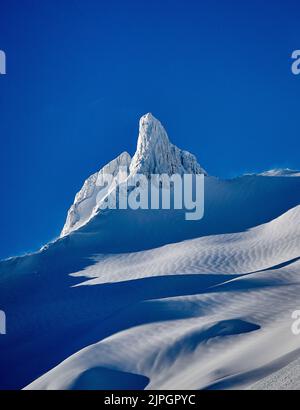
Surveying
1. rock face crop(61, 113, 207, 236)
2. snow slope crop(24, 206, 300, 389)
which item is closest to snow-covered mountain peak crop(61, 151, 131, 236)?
rock face crop(61, 113, 207, 236)

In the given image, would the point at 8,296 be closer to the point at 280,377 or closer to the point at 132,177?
the point at 132,177

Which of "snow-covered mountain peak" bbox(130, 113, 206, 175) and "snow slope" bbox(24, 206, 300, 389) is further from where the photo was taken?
"snow-covered mountain peak" bbox(130, 113, 206, 175)

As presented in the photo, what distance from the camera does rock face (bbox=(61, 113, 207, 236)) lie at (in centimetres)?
5931

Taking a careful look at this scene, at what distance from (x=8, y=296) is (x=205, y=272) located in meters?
13.5

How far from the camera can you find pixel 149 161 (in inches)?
2331

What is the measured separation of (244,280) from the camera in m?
28.4

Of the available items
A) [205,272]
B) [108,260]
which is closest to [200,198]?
[108,260]

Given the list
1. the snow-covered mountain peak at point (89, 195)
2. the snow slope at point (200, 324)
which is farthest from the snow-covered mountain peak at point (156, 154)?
the snow slope at point (200, 324)

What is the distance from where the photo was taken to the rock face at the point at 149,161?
59312 millimetres

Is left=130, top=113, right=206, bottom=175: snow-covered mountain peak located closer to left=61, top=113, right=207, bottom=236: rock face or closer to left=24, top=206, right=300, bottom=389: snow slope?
left=61, top=113, right=207, bottom=236: rock face

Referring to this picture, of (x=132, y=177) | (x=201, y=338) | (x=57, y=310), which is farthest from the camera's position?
(x=132, y=177)

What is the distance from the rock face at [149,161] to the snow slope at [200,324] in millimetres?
20748

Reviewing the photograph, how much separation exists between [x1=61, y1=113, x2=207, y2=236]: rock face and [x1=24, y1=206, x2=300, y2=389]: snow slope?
2075 centimetres

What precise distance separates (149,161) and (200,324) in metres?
38.0
